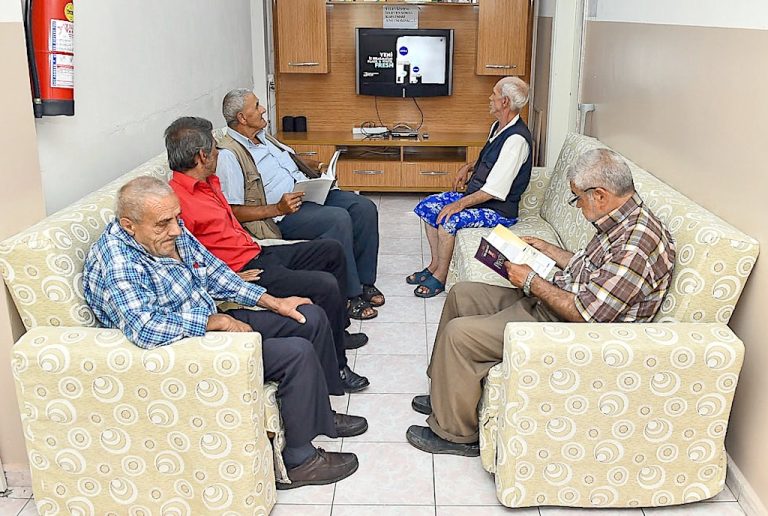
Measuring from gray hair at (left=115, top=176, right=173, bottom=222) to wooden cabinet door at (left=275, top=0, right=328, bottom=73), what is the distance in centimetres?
416

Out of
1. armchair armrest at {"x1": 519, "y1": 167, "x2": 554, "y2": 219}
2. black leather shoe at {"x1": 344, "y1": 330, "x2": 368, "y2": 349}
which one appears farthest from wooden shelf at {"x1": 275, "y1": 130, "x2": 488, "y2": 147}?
black leather shoe at {"x1": 344, "y1": 330, "x2": 368, "y2": 349}

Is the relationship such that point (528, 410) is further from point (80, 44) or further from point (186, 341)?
point (80, 44)

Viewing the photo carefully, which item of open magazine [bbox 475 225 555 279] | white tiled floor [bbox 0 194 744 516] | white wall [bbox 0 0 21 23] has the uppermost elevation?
white wall [bbox 0 0 21 23]

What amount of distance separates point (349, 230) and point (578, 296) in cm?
173

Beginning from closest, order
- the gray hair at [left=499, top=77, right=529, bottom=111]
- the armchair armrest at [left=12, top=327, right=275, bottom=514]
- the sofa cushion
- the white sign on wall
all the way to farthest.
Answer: the armchair armrest at [left=12, top=327, right=275, bottom=514] < the sofa cushion < the gray hair at [left=499, top=77, right=529, bottom=111] < the white sign on wall

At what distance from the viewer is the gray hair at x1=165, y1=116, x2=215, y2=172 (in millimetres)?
2918

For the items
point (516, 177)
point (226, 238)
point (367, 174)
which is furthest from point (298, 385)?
point (367, 174)

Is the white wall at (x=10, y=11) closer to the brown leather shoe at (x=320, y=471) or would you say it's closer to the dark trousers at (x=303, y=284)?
the dark trousers at (x=303, y=284)

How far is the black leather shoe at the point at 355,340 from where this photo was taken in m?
3.61

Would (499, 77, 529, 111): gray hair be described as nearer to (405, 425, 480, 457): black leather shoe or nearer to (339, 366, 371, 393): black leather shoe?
(339, 366, 371, 393): black leather shoe

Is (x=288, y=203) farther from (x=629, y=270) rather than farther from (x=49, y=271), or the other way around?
(x=629, y=270)

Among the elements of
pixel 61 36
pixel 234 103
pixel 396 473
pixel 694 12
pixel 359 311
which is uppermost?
pixel 694 12

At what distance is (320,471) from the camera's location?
8.46 feet

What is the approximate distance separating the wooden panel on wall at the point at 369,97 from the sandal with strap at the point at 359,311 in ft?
9.72
